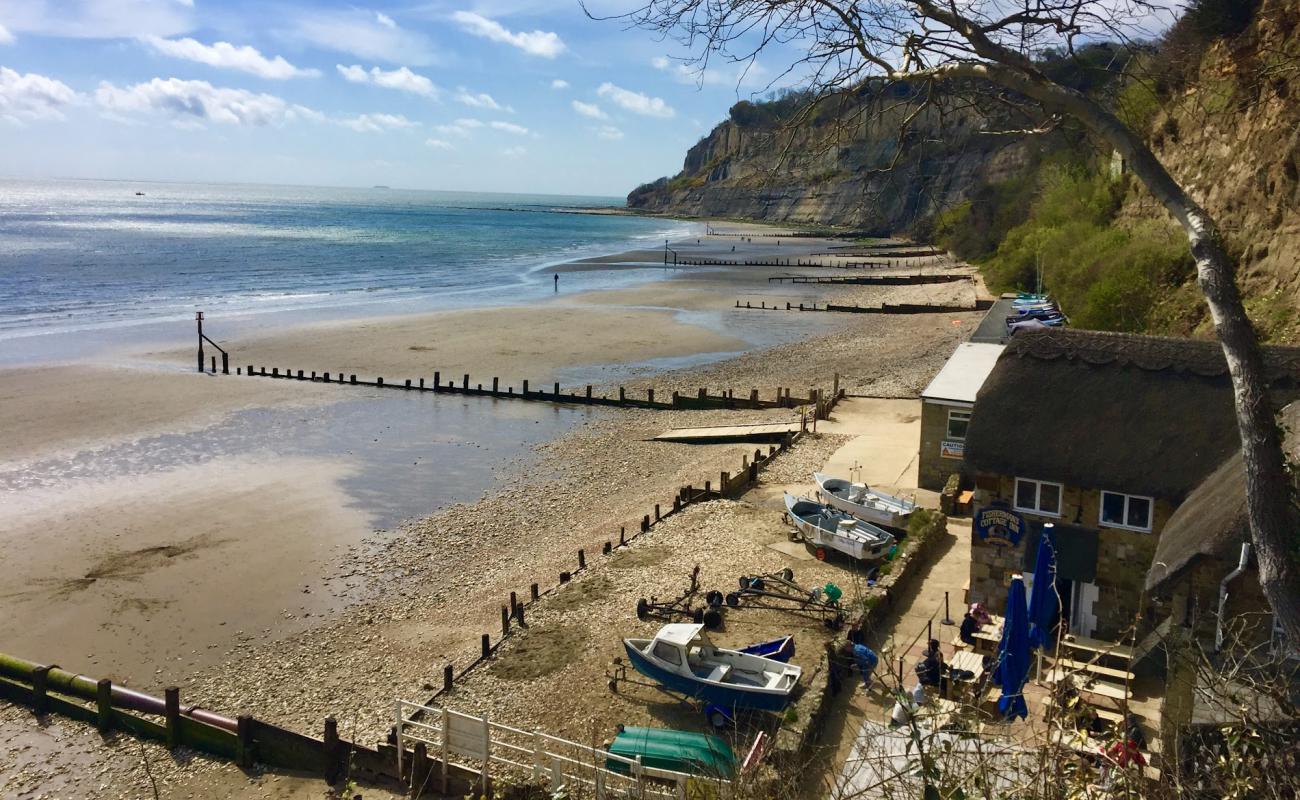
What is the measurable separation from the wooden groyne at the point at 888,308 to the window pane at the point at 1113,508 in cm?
4901

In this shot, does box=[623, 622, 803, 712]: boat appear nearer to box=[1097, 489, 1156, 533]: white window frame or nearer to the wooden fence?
box=[1097, 489, 1156, 533]: white window frame

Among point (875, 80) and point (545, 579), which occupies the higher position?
point (875, 80)

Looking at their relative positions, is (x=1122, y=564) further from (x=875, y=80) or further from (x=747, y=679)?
(x=875, y=80)

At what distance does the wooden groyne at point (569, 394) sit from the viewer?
36250mm

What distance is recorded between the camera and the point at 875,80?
20.8ft

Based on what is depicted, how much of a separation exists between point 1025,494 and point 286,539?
17609mm

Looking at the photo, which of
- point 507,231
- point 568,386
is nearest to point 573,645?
point 568,386

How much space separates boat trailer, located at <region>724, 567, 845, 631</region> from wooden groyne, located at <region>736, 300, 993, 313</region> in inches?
1854

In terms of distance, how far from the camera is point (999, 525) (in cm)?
1527

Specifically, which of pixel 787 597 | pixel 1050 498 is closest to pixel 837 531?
pixel 787 597

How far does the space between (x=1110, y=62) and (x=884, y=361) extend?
127 feet

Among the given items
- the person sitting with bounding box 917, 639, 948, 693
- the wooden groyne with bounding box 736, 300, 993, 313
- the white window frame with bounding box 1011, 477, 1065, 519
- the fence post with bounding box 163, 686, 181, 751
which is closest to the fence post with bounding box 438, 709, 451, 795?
the fence post with bounding box 163, 686, 181, 751

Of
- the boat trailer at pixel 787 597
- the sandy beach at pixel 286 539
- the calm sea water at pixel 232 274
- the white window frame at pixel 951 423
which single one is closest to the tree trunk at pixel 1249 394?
the sandy beach at pixel 286 539

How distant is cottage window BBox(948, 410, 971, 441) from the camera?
22.5 m
